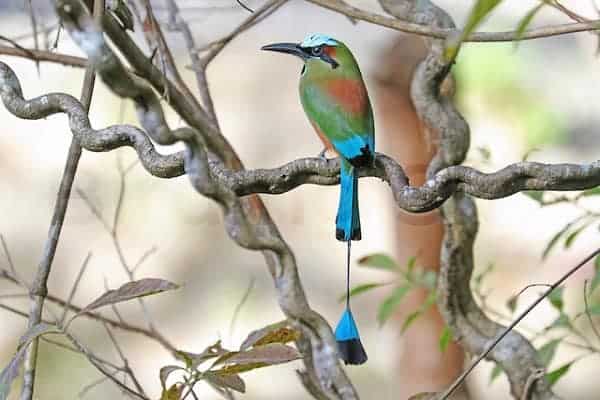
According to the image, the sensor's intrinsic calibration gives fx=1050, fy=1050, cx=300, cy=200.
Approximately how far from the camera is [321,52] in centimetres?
134

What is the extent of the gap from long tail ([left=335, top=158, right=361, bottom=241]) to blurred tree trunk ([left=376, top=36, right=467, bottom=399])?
55.3 inches

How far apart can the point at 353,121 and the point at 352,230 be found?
0.19 metres

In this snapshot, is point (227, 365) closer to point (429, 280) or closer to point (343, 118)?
point (343, 118)

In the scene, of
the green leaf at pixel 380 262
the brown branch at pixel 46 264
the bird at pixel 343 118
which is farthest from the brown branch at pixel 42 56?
the green leaf at pixel 380 262

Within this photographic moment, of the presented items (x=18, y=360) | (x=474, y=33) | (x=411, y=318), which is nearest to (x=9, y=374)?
(x=18, y=360)

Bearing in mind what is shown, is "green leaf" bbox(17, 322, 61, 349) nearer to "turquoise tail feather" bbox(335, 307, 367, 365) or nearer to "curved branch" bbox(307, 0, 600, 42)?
"turquoise tail feather" bbox(335, 307, 367, 365)

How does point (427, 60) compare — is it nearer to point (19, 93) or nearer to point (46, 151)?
point (19, 93)

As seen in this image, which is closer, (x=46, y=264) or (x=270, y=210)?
(x=46, y=264)

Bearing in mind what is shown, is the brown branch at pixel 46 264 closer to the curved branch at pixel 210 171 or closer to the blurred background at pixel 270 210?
the curved branch at pixel 210 171

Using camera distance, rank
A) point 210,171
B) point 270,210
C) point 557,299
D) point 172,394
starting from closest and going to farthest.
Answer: point 210,171
point 172,394
point 557,299
point 270,210

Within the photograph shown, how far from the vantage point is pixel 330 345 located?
4.09 feet

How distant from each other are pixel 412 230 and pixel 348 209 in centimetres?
182

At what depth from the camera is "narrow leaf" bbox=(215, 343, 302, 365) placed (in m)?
0.90

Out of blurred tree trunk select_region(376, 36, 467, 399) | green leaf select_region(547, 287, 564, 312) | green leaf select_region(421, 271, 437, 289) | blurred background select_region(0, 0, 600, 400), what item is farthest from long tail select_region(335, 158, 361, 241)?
blurred background select_region(0, 0, 600, 400)
